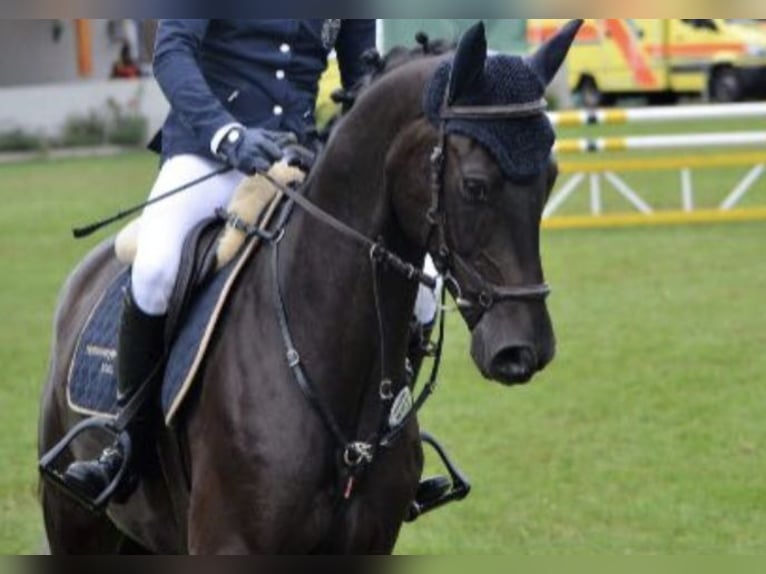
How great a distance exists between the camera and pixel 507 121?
3.83 meters

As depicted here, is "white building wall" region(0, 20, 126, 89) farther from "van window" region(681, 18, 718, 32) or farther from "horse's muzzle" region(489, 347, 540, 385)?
"horse's muzzle" region(489, 347, 540, 385)

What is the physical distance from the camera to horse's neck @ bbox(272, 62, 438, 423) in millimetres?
4219

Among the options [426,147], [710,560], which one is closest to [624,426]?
[426,147]

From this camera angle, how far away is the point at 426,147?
399cm

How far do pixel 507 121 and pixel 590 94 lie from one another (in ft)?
116

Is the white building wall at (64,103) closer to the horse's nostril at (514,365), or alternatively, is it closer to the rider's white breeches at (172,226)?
the rider's white breeches at (172,226)

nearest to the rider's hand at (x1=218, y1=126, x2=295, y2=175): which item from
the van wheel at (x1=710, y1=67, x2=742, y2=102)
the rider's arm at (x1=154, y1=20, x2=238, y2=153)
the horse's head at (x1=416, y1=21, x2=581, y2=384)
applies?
the rider's arm at (x1=154, y1=20, x2=238, y2=153)

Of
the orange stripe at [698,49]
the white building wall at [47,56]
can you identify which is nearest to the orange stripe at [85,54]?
the white building wall at [47,56]

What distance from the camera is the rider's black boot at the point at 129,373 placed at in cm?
472

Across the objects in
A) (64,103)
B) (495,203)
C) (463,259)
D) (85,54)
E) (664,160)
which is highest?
(495,203)

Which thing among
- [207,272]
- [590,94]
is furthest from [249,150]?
[590,94]

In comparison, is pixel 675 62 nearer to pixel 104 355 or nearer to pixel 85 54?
pixel 85 54

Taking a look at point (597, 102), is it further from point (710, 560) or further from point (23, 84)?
point (710, 560)

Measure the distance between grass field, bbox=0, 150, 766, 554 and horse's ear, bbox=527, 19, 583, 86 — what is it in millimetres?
2992
